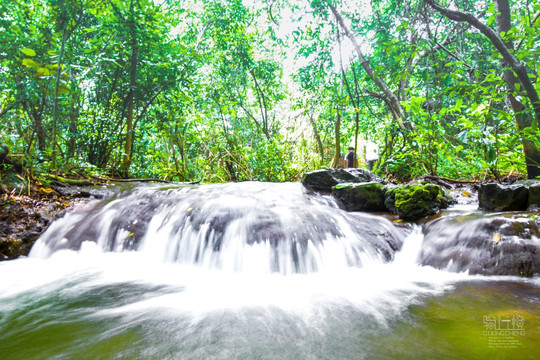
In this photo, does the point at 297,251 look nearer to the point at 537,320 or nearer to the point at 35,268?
the point at 537,320

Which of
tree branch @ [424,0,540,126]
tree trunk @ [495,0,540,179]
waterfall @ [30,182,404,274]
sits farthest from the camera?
tree trunk @ [495,0,540,179]

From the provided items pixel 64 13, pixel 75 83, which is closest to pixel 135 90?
pixel 75 83

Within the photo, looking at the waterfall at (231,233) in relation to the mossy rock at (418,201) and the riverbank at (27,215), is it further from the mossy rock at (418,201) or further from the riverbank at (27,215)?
the mossy rock at (418,201)

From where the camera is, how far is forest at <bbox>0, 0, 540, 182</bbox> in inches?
132

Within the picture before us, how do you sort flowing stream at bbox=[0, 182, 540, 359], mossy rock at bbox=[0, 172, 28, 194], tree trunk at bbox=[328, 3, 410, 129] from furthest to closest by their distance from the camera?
tree trunk at bbox=[328, 3, 410, 129] < mossy rock at bbox=[0, 172, 28, 194] < flowing stream at bbox=[0, 182, 540, 359]

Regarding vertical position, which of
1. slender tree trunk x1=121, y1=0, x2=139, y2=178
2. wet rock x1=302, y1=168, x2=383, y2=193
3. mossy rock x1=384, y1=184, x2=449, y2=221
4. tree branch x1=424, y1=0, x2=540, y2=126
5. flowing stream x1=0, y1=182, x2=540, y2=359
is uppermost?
slender tree trunk x1=121, y1=0, x2=139, y2=178

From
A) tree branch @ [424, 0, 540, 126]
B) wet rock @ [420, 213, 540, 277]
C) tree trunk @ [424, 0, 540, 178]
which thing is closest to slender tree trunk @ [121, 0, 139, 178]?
tree trunk @ [424, 0, 540, 178]

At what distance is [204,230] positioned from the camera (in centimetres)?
335

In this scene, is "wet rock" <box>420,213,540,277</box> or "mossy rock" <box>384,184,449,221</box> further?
"mossy rock" <box>384,184,449,221</box>

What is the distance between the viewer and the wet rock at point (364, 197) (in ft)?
14.1

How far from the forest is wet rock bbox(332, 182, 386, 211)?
154 cm

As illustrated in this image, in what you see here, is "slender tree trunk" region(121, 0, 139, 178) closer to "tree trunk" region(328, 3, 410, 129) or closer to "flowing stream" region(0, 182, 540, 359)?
"flowing stream" region(0, 182, 540, 359)

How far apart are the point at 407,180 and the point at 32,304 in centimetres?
734

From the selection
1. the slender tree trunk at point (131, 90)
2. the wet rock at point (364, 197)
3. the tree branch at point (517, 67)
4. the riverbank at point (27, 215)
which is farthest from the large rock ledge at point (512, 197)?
the slender tree trunk at point (131, 90)
